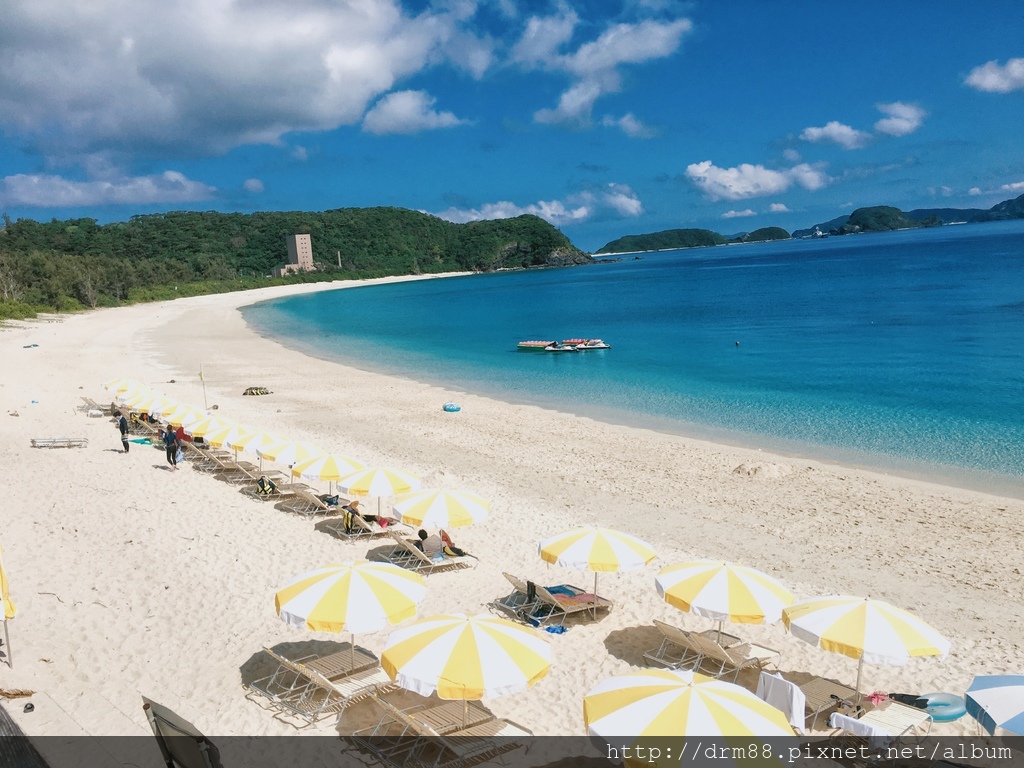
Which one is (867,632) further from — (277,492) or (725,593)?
(277,492)

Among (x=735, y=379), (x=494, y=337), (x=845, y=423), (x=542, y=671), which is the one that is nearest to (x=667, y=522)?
(x=542, y=671)

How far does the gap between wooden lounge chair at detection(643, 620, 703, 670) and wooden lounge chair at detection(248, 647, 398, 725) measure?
3.25 m

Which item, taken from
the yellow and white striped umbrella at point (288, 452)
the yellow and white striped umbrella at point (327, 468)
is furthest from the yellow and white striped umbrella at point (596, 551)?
the yellow and white striped umbrella at point (288, 452)

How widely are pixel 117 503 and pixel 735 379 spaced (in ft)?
84.6

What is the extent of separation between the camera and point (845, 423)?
22.7 metres

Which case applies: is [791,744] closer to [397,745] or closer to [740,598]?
[740,598]

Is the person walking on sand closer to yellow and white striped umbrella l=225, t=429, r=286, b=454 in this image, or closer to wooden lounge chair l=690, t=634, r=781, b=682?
yellow and white striped umbrella l=225, t=429, r=286, b=454

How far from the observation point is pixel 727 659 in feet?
26.4

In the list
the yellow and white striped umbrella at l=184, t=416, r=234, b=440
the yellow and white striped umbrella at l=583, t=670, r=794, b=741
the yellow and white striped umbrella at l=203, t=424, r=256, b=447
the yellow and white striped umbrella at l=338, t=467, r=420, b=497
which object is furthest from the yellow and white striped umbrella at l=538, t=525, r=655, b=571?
the yellow and white striped umbrella at l=184, t=416, r=234, b=440

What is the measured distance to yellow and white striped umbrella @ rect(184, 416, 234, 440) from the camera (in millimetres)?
16228

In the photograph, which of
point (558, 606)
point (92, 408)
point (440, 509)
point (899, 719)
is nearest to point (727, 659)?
point (899, 719)

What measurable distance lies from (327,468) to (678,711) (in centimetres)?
931

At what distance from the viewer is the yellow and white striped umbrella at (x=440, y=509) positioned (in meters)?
10.8

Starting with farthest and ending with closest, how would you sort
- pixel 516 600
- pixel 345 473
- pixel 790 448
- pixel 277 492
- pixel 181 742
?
pixel 790 448 < pixel 277 492 < pixel 345 473 < pixel 516 600 < pixel 181 742
